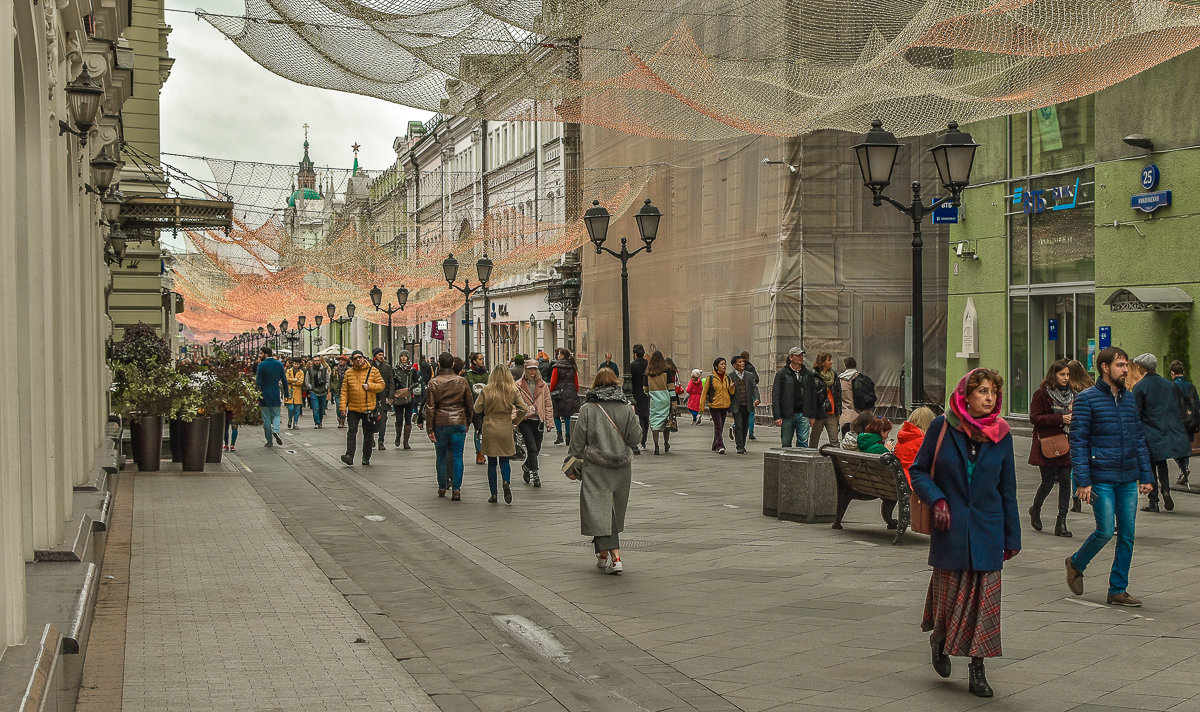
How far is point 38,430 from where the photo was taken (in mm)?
7859

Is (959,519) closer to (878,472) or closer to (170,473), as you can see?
(878,472)

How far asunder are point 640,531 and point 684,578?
2.97m

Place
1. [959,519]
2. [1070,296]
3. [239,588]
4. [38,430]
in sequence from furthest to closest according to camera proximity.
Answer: [1070,296]
[239,588]
[38,430]
[959,519]

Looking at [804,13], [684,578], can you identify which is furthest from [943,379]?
[684,578]

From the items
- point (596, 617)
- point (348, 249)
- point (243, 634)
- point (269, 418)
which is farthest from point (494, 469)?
point (348, 249)

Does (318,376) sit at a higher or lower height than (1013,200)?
lower

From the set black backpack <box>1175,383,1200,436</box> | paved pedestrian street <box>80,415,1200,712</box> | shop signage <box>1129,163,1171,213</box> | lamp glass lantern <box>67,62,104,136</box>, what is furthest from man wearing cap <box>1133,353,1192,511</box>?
lamp glass lantern <box>67,62,104,136</box>

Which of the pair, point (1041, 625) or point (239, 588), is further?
point (239, 588)

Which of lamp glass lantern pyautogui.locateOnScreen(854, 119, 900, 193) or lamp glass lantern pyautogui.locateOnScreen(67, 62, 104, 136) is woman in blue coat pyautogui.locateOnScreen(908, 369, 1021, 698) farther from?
lamp glass lantern pyautogui.locateOnScreen(67, 62, 104, 136)

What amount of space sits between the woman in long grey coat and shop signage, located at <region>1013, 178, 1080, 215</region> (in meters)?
17.0

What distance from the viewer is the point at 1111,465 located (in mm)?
9320

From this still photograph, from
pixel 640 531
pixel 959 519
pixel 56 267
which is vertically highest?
pixel 56 267

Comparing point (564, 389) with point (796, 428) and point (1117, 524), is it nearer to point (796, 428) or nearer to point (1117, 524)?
point (796, 428)

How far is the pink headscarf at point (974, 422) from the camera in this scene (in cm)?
711
